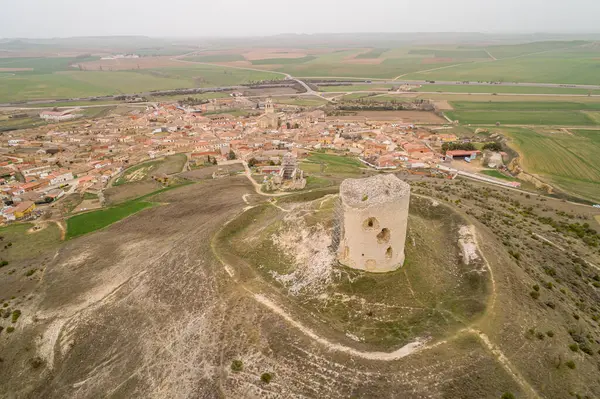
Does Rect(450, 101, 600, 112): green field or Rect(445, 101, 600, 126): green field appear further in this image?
Rect(450, 101, 600, 112): green field

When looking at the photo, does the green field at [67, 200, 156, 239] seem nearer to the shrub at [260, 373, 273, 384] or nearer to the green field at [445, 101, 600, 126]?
the shrub at [260, 373, 273, 384]

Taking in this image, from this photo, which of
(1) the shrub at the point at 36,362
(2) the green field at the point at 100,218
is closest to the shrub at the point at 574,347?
(1) the shrub at the point at 36,362

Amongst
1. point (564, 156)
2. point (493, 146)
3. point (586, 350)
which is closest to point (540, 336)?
point (586, 350)

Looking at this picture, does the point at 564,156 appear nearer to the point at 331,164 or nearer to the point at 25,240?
the point at 331,164

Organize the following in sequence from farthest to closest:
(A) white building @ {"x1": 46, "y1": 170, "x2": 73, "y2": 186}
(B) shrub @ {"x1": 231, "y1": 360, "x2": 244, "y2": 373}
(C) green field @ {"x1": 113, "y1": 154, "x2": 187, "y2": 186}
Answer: (C) green field @ {"x1": 113, "y1": 154, "x2": 187, "y2": 186} < (A) white building @ {"x1": 46, "y1": 170, "x2": 73, "y2": 186} < (B) shrub @ {"x1": 231, "y1": 360, "x2": 244, "y2": 373}

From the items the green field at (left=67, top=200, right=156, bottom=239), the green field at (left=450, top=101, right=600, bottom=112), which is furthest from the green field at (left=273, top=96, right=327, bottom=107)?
the green field at (left=67, top=200, right=156, bottom=239)

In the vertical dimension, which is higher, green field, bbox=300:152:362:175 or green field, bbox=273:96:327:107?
green field, bbox=273:96:327:107
